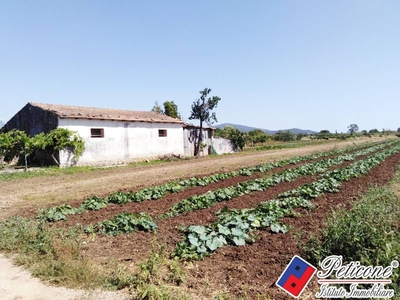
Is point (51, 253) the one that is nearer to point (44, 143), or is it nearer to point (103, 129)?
point (44, 143)

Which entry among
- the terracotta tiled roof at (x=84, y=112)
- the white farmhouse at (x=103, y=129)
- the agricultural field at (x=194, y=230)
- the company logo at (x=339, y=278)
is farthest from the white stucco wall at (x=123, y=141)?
the company logo at (x=339, y=278)

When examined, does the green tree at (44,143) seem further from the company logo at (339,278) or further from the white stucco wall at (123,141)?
the company logo at (339,278)

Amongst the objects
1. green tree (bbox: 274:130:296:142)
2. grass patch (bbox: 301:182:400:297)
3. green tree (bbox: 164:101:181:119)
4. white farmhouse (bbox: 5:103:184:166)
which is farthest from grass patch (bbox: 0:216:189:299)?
green tree (bbox: 274:130:296:142)

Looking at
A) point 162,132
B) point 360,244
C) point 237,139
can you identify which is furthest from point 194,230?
point 237,139

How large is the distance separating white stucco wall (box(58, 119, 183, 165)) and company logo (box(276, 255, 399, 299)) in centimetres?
1801

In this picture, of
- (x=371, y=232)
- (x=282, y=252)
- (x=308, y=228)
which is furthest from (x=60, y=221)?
(x=371, y=232)

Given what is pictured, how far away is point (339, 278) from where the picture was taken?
138 inches

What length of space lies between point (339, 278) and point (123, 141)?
19698 millimetres

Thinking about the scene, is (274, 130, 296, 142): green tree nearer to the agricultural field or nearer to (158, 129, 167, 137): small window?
(158, 129, 167, 137): small window

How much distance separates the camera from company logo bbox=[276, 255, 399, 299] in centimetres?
317

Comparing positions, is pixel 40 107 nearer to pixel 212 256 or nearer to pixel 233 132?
pixel 212 256

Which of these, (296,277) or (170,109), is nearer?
(296,277)

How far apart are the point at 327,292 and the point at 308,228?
227 centimetres

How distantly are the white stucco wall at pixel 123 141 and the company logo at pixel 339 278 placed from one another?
18.0 meters
